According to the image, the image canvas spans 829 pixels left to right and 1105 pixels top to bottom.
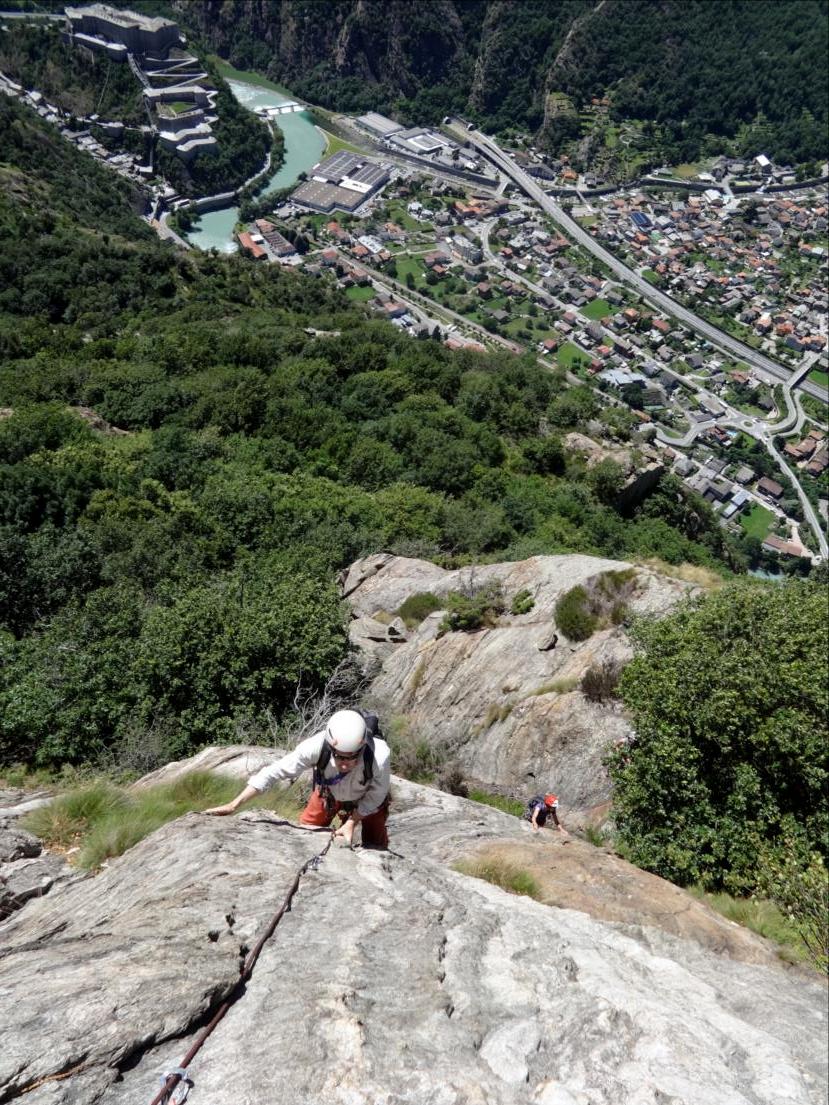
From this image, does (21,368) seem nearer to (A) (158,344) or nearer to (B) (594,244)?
(A) (158,344)

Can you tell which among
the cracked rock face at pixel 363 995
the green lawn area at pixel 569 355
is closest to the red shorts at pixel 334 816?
the cracked rock face at pixel 363 995

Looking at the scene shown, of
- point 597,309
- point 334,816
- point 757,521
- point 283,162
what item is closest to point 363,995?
point 334,816

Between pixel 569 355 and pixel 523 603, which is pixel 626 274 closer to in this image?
pixel 569 355

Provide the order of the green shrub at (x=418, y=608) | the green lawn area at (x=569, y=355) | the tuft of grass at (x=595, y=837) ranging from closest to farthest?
the tuft of grass at (x=595, y=837) → the green shrub at (x=418, y=608) → the green lawn area at (x=569, y=355)

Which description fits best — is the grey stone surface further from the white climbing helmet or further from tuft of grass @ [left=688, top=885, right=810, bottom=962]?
tuft of grass @ [left=688, top=885, right=810, bottom=962]

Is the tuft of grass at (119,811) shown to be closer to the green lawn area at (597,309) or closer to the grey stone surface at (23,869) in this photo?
the grey stone surface at (23,869)

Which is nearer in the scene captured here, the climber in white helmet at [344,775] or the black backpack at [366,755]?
the climber in white helmet at [344,775]

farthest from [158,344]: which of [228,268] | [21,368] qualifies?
[228,268]
